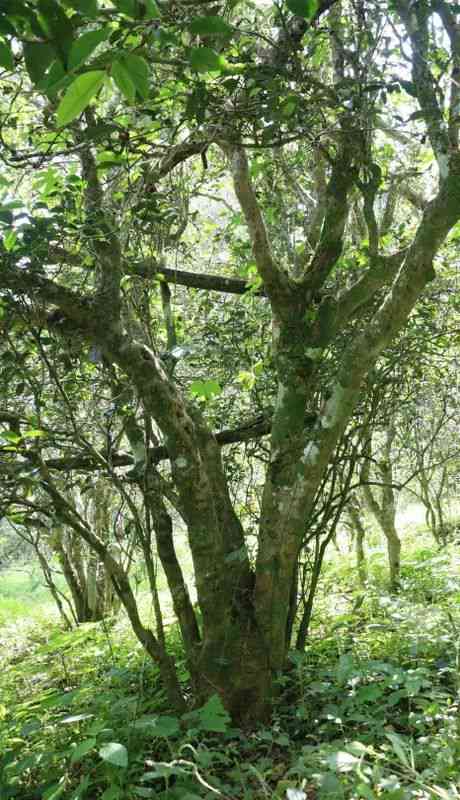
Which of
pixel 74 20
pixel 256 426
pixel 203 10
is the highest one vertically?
pixel 203 10

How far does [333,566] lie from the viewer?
816cm

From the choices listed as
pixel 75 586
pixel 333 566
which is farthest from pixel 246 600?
pixel 75 586

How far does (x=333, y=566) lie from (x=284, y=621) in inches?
198

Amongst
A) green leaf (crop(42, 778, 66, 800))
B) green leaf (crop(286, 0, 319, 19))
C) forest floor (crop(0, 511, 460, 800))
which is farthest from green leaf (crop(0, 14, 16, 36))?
green leaf (crop(42, 778, 66, 800))

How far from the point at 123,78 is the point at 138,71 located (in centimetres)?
3

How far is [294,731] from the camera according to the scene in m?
2.94

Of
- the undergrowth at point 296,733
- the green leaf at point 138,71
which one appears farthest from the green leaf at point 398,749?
the green leaf at point 138,71

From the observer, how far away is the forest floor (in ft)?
6.71

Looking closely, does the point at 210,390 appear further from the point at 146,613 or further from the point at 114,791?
the point at 146,613

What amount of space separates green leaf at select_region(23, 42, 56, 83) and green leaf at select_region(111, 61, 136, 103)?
0.09 m

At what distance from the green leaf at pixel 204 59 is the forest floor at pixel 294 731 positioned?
169 centimetres

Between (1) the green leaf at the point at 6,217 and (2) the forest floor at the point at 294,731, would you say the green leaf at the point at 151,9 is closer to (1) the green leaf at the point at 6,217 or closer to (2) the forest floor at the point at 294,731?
(1) the green leaf at the point at 6,217

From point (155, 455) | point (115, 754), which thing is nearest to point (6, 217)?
point (155, 455)

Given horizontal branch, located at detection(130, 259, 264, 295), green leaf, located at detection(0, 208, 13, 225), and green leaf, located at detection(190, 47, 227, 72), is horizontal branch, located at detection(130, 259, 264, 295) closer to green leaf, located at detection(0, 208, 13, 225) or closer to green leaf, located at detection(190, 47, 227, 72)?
green leaf, located at detection(0, 208, 13, 225)
